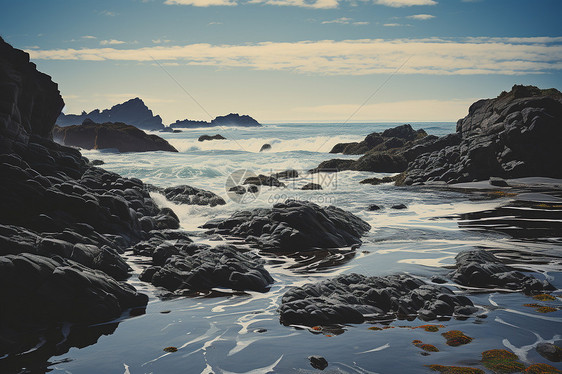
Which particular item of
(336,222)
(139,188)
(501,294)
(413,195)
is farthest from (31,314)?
(413,195)

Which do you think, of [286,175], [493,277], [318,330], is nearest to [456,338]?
[318,330]

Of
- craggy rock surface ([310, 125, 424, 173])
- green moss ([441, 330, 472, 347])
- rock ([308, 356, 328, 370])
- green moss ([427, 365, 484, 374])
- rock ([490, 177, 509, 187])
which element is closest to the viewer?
green moss ([427, 365, 484, 374])

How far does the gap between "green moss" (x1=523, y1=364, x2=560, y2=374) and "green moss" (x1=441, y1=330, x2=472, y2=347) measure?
153 cm

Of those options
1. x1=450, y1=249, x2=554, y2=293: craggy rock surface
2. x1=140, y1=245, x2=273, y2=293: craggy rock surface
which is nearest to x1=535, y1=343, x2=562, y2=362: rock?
x1=450, y1=249, x2=554, y2=293: craggy rock surface

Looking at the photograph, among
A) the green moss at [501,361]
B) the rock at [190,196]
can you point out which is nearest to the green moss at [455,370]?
the green moss at [501,361]

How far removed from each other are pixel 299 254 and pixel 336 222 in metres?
4.58

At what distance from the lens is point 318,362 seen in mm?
9195

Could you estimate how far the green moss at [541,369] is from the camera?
872 cm

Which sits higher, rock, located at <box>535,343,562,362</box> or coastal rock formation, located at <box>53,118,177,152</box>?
coastal rock formation, located at <box>53,118,177,152</box>

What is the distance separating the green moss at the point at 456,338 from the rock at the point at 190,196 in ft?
84.1

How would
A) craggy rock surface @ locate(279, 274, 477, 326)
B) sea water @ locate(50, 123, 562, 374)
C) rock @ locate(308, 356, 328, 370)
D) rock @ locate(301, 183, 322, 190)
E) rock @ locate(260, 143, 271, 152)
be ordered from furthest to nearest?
1. rock @ locate(260, 143, 271, 152)
2. rock @ locate(301, 183, 322, 190)
3. craggy rock surface @ locate(279, 274, 477, 326)
4. sea water @ locate(50, 123, 562, 374)
5. rock @ locate(308, 356, 328, 370)

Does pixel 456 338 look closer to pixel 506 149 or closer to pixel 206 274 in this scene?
pixel 206 274

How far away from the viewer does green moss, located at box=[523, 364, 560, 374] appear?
8.72 m

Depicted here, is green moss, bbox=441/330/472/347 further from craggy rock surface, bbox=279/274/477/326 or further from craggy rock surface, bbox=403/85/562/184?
craggy rock surface, bbox=403/85/562/184
